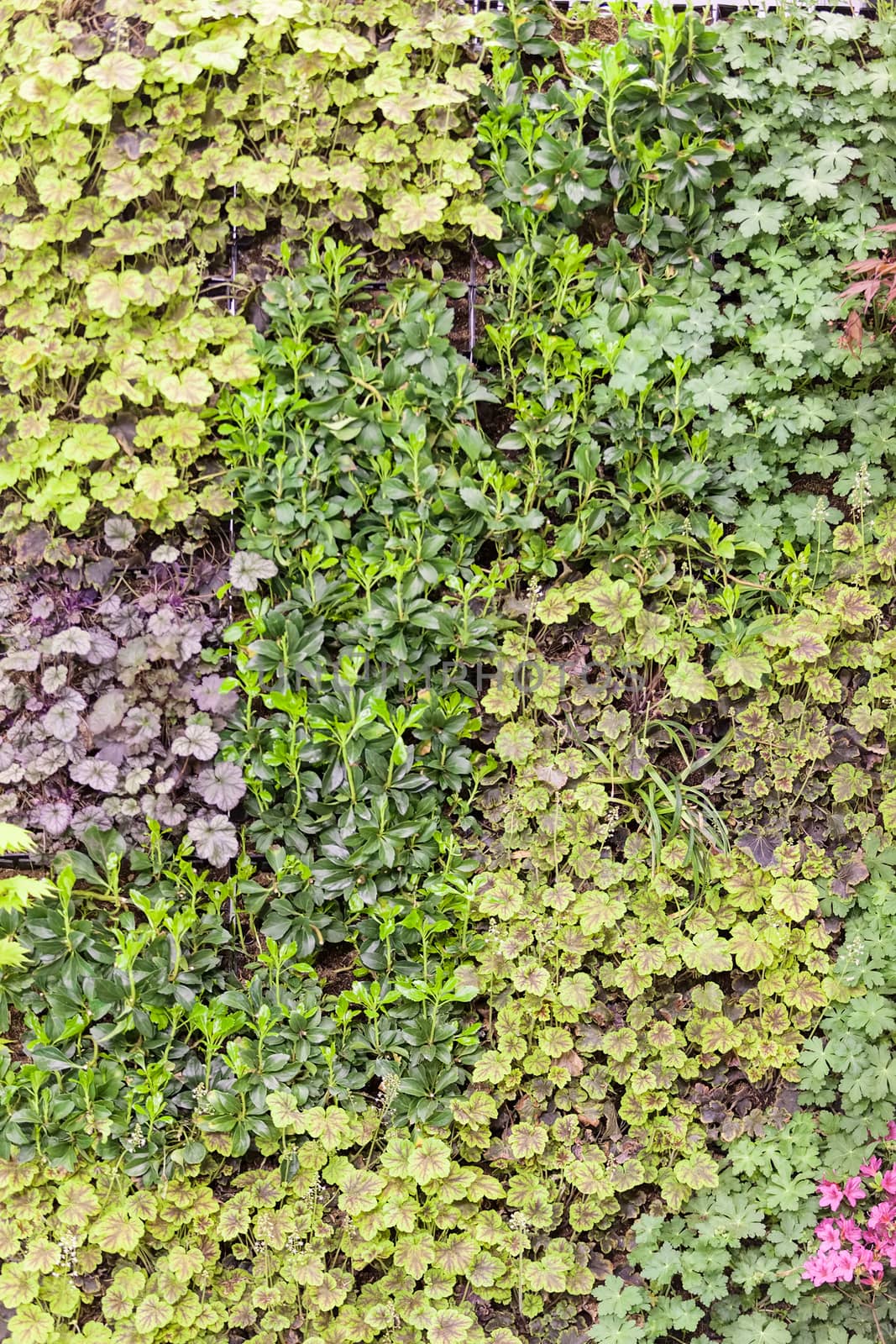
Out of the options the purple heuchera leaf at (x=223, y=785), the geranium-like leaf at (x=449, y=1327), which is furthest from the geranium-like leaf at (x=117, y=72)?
the geranium-like leaf at (x=449, y=1327)

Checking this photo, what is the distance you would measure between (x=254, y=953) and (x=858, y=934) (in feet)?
5.14

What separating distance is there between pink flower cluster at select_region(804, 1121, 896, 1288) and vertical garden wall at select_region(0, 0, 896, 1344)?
2 centimetres

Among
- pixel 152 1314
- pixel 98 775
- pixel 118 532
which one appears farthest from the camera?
pixel 118 532

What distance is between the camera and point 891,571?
2.68m

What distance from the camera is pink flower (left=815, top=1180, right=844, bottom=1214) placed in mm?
2482

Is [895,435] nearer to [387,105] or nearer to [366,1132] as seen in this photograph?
[387,105]

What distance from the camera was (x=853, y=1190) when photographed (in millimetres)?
2482

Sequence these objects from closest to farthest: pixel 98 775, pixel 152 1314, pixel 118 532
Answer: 1. pixel 152 1314
2. pixel 98 775
3. pixel 118 532

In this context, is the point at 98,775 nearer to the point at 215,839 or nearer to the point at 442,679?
the point at 215,839

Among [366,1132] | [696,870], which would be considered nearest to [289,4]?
[696,870]

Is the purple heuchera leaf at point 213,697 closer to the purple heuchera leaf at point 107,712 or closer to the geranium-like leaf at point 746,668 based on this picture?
the purple heuchera leaf at point 107,712

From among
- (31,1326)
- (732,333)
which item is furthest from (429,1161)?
(732,333)

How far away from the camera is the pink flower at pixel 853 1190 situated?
2479mm

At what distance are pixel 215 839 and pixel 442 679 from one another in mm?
698
